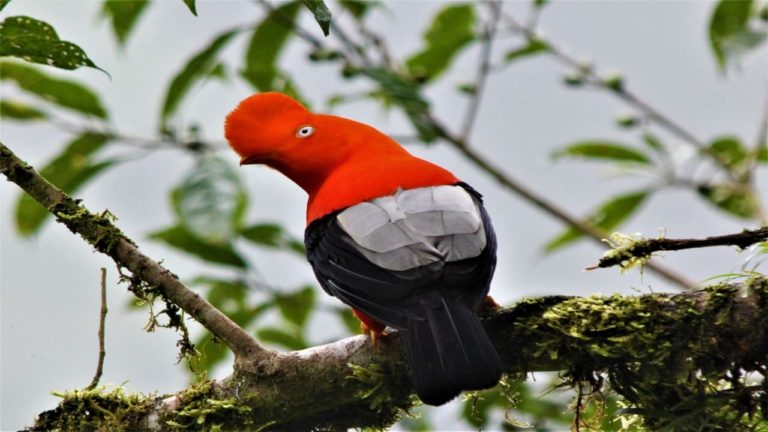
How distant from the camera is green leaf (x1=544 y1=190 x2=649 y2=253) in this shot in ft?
18.1

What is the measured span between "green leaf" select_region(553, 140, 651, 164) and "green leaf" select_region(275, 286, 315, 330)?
161 cm

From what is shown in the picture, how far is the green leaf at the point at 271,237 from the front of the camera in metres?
5.65

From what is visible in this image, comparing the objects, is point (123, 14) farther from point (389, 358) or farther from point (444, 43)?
point (389, 358)

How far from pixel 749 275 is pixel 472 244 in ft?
2.92

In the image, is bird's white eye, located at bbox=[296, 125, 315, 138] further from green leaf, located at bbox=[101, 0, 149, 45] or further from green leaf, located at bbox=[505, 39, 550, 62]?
green leaf, located at bbox=[505, 39, 550, 62]

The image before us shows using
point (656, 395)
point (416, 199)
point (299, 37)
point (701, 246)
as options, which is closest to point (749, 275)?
point (701, 246)

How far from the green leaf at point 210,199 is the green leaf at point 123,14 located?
83 centimetres

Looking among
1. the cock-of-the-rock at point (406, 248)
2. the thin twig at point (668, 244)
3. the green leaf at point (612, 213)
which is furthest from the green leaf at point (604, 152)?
the thin twig at point (668, 244)

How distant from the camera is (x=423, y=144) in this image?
514 centimetres

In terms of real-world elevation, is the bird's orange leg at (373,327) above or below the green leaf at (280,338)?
below

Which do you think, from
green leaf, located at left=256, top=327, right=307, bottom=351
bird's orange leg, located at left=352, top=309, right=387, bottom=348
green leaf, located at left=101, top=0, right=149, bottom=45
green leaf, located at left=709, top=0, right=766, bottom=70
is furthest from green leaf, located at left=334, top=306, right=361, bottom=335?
bird's orange leg, located at left=352, top=309, right=387, bottom=348

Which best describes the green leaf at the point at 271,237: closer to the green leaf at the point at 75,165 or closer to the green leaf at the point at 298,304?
the green leaf at the point at 298,304

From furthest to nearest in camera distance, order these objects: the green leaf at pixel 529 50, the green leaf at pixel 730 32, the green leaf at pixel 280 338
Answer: the green leaf at pixel 280 338
the green leaf at pixel 529 50
the green leaf at pixel 730 32

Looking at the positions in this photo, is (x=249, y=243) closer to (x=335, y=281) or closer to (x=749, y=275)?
(x=335, y=281)
